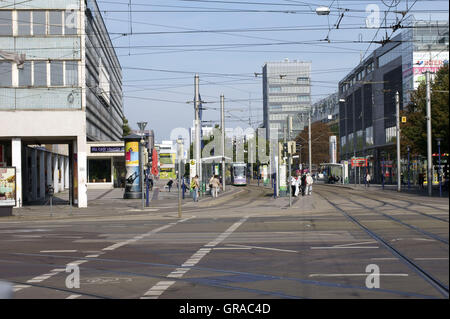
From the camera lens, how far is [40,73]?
36.9 meters

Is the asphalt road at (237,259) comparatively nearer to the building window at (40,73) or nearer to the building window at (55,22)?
the building window at (40,73)

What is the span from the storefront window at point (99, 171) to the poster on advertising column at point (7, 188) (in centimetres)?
3758

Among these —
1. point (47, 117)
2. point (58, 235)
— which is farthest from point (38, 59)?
point (58, 235)

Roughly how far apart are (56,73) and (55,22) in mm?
2855

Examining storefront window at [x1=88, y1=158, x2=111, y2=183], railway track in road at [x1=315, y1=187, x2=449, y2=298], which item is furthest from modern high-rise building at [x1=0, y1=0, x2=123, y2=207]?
storefront window at [x1=88, y1=158, x2=111, y2=183]

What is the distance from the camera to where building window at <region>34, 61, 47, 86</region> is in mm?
36781

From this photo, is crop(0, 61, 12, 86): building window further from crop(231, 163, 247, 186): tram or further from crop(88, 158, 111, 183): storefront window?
crop(231, 163, 247, 186): tram

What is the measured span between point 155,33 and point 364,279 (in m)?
20.1

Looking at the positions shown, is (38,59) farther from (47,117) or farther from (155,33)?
(155,33)

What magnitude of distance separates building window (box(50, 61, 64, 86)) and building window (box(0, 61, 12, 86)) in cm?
239

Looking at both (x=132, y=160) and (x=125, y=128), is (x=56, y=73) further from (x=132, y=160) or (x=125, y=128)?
(x=125, y=128)

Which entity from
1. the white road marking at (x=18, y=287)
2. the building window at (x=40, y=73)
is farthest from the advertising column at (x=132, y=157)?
the white road marking at (x=18, y=287)

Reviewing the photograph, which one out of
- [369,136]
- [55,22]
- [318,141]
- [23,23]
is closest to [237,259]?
[55,22]

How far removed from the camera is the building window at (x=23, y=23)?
121 feet
